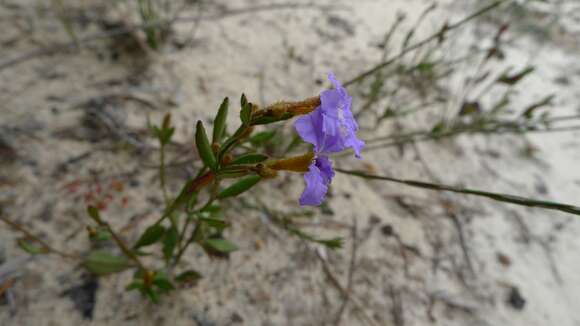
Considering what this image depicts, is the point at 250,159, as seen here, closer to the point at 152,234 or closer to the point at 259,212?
the point at 152,234

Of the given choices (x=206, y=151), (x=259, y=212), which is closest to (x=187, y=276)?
(x=259, y=212)

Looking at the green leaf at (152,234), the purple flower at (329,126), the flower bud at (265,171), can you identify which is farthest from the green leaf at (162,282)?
the purple flower at (329,126)

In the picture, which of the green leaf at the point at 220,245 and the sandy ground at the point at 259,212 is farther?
the sandy ground at the point at 259,212

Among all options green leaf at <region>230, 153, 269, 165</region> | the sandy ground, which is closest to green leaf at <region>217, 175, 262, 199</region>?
green leaf at <region>230, 153, 269, 165</region>

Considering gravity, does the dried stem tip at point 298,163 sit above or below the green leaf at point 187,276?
above

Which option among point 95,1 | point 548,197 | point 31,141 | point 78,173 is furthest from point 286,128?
point 548,197

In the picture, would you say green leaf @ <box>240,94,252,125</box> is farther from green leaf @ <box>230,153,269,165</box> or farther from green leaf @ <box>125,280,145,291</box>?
green leaf @ <box>125,280,145,291</box>

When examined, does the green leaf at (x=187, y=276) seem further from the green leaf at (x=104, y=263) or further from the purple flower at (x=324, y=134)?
the purple flower at (x=324, y=134)

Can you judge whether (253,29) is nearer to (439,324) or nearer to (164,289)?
(164,289)
